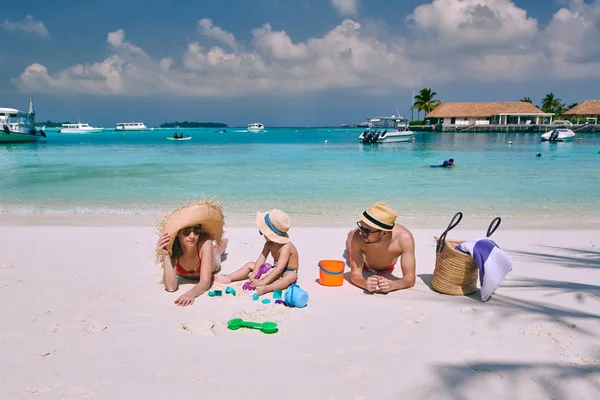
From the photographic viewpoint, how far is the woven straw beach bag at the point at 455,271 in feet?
14.0

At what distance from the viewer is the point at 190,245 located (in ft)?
14.9

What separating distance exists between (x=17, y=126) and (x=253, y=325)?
54962mm

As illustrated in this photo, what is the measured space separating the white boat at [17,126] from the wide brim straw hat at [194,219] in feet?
167

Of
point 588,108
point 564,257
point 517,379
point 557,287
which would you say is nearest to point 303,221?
point 564,257

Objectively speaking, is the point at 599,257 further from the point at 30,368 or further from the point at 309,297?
the point at 30,368

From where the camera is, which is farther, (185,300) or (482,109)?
(482,109)

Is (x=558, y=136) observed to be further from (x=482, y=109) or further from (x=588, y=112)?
(x=588, y=112)

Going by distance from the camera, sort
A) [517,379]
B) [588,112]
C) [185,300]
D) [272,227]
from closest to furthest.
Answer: [517,379] → [185,300] → [272,227] → [588,112]

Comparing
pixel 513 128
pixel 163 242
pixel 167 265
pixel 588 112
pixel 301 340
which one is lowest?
pixel 301 340

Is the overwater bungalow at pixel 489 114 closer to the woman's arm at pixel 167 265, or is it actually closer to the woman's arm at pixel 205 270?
the woman's arm at pixel 205 270

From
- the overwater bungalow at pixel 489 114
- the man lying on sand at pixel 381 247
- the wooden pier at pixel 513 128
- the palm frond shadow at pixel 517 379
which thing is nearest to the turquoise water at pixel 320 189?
the man lying on sand at pixel 381 247

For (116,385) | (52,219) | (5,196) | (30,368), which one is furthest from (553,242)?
(5,196)

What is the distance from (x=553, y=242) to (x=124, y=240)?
7.28 m

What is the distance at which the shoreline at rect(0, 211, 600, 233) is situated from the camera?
8.46 metres
